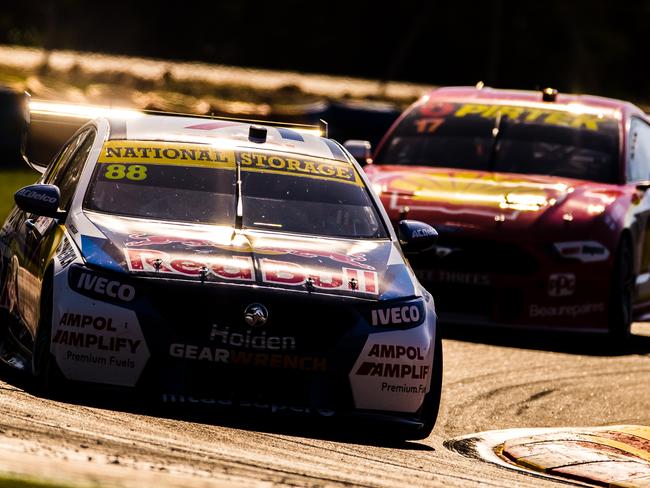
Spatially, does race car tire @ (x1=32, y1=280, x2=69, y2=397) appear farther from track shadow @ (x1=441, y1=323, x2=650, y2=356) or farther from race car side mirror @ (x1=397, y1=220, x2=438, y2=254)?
track shadow @ (x1=441, y1=323, x2=650, y2=356)

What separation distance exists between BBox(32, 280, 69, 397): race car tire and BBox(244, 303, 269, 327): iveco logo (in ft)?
2.71

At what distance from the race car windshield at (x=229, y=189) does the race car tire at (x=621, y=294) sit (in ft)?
11.9

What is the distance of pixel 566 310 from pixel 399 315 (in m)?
4.49

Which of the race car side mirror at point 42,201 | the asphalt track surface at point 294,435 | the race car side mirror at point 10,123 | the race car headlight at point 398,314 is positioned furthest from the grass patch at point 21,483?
the race car side mirror at point 10,123

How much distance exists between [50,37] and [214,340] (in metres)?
24.4

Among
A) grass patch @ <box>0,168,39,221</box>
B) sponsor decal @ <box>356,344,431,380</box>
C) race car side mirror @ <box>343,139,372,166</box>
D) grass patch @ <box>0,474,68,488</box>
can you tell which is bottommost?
grass patch @ <box>0,168,39,221</box>

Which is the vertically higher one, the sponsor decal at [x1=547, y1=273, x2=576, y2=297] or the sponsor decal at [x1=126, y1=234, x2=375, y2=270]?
the sponsor decal at [x1=126, y1=234, x2=375, y2=270]

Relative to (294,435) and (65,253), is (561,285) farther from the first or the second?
(65,253)

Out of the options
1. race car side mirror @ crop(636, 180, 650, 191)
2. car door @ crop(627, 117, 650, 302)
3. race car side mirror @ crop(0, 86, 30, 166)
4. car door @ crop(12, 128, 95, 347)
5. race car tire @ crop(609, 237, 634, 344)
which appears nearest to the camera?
car door @ crop(12, 128, 95, 347)

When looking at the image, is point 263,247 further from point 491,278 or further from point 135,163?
point 491,278

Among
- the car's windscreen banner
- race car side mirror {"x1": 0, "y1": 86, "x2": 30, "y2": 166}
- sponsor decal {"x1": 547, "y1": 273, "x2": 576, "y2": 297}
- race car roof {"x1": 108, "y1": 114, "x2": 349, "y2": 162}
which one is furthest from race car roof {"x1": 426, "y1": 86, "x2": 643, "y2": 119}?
race car side mirror {"x1": 0, "y1": 86, "x2": 30, "y2": 166}

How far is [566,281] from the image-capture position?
12.0m

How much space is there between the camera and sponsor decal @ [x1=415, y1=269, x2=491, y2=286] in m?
11.9

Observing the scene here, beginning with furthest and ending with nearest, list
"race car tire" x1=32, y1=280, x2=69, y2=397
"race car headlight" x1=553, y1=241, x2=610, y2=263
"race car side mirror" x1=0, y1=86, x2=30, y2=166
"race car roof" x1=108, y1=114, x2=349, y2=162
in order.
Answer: "race car side mirror" x1=0, y1=86, x2=30, y2=166, "race car headlight" x1=553, y1=241, x2=610, y2=263, "race car roof" x1=108, y1=114, x2=349, y2=162, "race car tire" x1=32, y1=280, x2=69, y2=397
